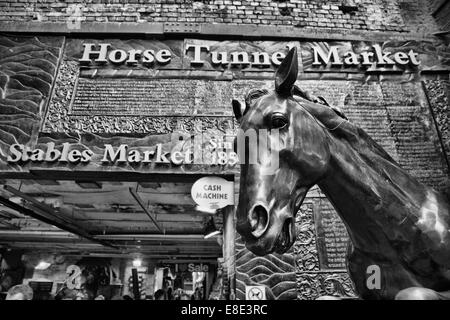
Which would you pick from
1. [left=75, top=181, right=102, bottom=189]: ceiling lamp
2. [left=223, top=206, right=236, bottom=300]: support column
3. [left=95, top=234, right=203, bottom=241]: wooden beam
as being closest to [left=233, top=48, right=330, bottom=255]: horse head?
[left=223, top=206, right=236, bottom=300]: support column

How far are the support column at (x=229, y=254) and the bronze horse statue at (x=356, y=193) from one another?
2.36 metres

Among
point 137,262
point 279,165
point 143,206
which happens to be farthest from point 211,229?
point 137,262

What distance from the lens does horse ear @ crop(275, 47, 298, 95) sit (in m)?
1.48

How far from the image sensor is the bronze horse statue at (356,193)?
140cm

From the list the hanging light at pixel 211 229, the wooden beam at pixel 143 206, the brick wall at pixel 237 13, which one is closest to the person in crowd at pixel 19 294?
the wooden beam at pixel 143 206

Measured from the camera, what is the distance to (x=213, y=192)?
4031 millimetres

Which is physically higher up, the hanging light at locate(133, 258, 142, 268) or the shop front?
the shop front

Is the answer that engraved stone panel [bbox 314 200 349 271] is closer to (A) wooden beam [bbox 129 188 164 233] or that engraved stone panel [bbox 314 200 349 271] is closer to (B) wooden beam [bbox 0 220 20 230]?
(A) wooden beam [bbox 129 188 164 233]

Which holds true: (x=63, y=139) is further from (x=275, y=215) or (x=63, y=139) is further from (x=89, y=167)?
(x=275, y=215)

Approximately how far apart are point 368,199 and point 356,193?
0.21 ft

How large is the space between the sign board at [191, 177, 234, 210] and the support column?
19cm

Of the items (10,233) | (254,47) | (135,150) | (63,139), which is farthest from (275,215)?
(10,233)

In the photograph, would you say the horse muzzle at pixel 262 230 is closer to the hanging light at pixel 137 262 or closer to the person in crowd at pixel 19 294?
the person in crowd at pixel 19 294

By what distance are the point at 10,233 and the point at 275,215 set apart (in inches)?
392
